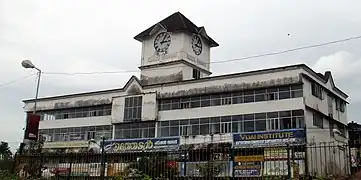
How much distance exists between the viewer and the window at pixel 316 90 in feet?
122

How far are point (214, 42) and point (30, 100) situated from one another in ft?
78.8

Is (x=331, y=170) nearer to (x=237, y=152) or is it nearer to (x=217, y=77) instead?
(x=217, y=77)

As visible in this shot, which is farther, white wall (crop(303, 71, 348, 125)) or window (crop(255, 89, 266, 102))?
window (crop(255, 89, 266, 102))

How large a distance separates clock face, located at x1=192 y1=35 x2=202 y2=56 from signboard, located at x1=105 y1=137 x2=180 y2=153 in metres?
11.0

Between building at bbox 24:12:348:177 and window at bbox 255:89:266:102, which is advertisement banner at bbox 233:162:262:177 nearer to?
building at bbox 24:12:348:177

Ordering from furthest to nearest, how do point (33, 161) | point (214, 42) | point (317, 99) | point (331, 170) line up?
point (214, 42)
point (317, 99)
point (331, 170)
point (33, 161)

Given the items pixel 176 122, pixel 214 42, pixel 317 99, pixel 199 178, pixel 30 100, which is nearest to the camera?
pixel 199 178

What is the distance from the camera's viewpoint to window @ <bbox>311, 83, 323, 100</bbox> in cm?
3720

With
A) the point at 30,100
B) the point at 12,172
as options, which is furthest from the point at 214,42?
the point at 12,172

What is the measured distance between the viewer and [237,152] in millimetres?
12812

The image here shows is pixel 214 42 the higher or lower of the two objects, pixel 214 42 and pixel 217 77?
the higher

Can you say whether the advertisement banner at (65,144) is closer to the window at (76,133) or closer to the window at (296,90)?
the window at (76,133)

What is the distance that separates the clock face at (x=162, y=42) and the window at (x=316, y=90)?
1579 centimetres

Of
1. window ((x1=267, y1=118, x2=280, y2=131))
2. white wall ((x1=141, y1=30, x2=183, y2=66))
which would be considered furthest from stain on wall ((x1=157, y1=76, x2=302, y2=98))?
white wall ((x1=141, y1=30, x2=183, y2=66))
